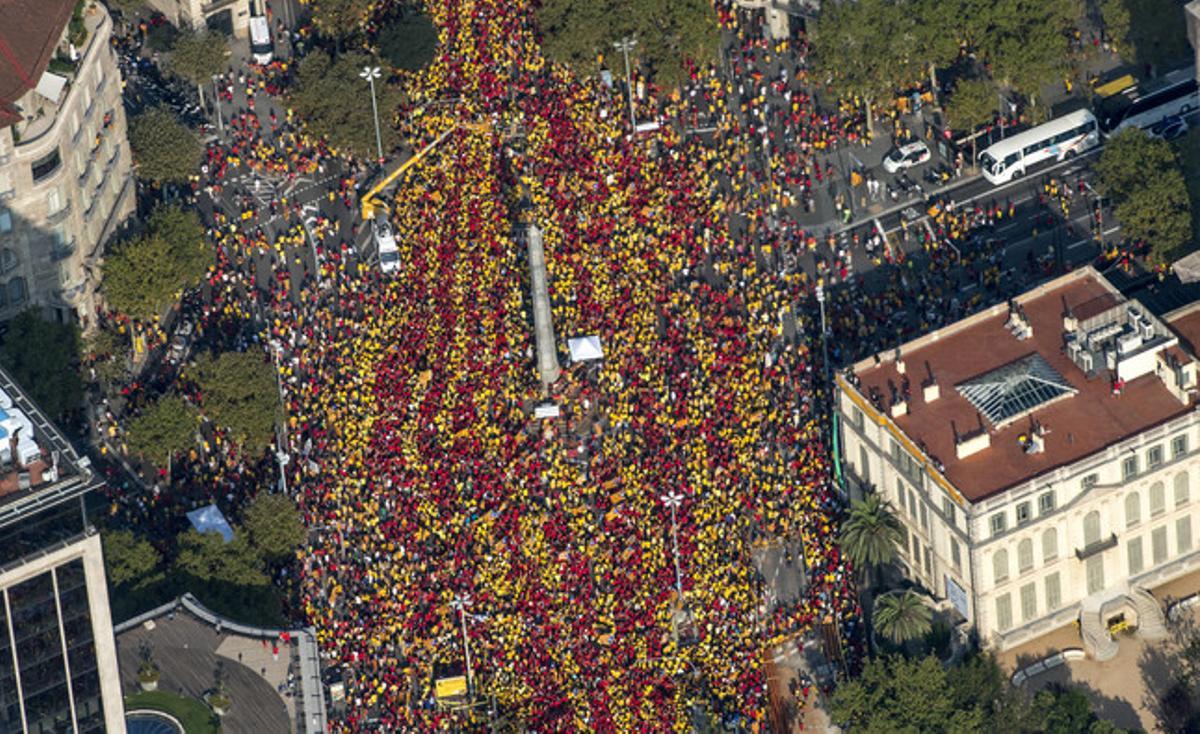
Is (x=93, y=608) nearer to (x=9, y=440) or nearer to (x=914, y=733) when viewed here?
(x=9, y=440)

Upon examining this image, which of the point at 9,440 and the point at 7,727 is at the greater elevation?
the point at 9,440

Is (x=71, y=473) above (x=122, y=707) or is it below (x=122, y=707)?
above

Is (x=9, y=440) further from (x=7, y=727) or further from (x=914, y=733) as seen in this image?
(x=914, y=733)

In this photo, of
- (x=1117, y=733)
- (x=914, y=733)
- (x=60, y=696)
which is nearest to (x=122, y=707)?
(x=60, y=696)

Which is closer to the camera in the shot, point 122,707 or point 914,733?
point 122,707

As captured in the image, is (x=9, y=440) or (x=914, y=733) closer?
(x=9, y=440)

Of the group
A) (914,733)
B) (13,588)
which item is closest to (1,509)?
(13,588)
